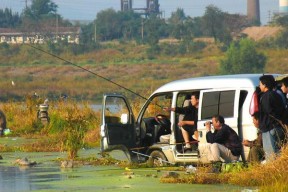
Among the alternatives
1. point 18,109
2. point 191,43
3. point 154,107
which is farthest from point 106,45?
point 154,107

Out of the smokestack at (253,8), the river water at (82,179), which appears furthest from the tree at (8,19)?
the river water at (82,179)

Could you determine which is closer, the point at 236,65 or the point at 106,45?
the point at 236,65

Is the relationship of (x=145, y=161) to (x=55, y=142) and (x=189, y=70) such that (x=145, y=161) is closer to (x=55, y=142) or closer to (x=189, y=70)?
(x=55, y=142)

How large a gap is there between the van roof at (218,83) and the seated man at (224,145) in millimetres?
745

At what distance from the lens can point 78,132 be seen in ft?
77.8

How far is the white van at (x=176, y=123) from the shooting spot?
19297 millimetres

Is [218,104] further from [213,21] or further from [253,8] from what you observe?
[253,8]

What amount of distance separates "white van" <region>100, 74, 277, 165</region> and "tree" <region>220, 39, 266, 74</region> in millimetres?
70670

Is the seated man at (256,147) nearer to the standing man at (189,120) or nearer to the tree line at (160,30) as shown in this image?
the standing man at (189,120)

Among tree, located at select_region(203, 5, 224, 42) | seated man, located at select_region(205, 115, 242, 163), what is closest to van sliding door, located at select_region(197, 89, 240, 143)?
seated man, located at select_region(205, 115, 242, 163)

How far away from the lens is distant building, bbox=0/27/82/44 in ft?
448

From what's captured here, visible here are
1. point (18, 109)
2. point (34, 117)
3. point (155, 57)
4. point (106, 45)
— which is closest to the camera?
point (34, 117)

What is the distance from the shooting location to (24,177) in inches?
789

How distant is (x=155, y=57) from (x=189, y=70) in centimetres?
1634
